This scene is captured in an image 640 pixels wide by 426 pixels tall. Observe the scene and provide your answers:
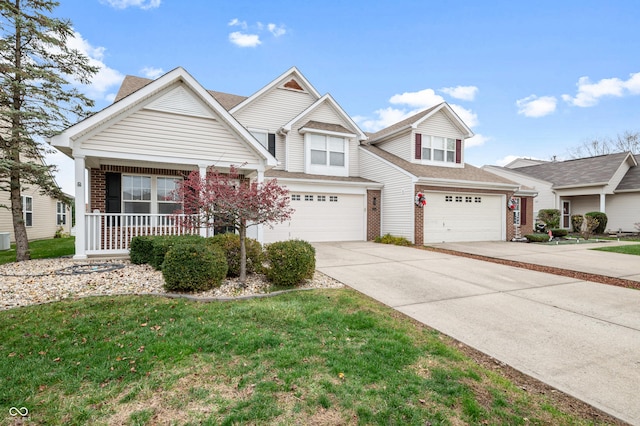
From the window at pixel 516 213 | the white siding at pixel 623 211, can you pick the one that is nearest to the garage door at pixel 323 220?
the window at pixel 516 213

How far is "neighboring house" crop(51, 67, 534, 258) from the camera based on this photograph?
29.2 ft

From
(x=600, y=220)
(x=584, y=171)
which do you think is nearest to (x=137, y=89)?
(x=600, y=220)

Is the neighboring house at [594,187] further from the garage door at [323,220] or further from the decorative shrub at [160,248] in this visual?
the decorative shrub at [160,248]

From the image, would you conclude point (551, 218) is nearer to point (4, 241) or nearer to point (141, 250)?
point (141, 250)

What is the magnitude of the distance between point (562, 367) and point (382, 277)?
4222 millimetres

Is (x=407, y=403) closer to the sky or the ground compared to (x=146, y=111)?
closer to the ground

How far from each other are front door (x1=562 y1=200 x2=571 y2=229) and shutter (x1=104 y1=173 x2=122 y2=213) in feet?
93.3

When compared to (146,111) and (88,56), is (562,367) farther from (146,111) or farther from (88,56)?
(88,56)

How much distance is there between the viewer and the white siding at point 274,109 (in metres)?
15.7

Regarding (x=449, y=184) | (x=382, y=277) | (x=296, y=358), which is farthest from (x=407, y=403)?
(x=449, y=184)

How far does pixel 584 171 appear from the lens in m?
23.2

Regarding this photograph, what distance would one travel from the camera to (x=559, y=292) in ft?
21.0

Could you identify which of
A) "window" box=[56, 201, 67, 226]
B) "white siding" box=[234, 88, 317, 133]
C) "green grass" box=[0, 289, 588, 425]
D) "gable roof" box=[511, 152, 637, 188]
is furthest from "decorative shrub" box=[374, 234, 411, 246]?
"window" box=[56, 201, 67, 226]

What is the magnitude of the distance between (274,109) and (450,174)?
957cm
